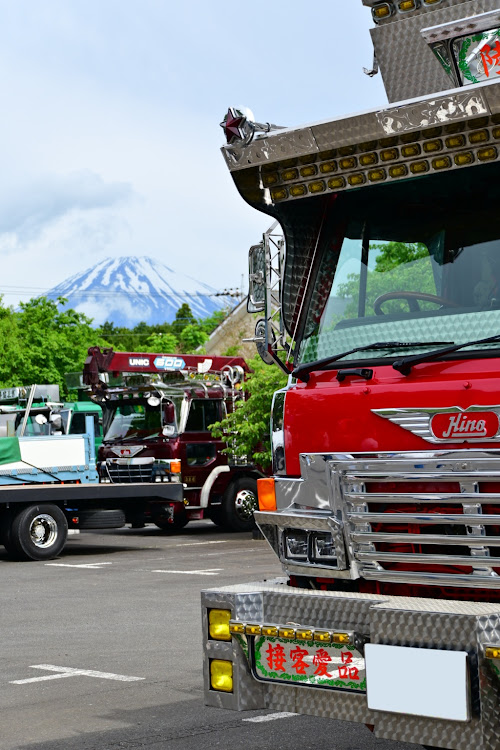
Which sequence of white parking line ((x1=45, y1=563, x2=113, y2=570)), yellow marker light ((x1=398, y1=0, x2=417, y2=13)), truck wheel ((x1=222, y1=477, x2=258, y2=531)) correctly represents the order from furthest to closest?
truck wheel ((x1=222, y1=477, x2=258, y2=531)) → white parking line ((x1=45, y1=563, x2=113, y2=570)) → yellow marker light ((x1=398, y1=0, x2=417, y2=13))

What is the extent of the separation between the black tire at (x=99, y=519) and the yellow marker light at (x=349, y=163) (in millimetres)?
12536

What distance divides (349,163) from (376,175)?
0.47ft

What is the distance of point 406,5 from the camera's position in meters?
5.73

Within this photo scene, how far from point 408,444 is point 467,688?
41.2 inches

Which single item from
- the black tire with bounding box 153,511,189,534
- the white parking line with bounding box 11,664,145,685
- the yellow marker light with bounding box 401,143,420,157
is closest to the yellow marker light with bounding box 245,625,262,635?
the yellow marker light with bounding box 401,143,420,157

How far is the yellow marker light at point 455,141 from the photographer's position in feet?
16.1

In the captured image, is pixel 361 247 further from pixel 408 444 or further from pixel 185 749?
pixel 185 749

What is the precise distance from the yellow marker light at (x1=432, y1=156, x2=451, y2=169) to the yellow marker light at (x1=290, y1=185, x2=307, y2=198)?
727 mm

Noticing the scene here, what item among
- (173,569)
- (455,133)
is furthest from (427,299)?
(173,569)

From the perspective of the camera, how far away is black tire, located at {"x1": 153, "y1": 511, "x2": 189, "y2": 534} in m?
20.1

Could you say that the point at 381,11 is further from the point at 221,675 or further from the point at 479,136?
the point at 221,675

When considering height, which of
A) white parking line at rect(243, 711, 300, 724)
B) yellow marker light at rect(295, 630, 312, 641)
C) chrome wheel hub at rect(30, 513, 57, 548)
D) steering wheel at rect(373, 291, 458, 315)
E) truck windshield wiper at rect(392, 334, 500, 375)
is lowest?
white parking line at rect(243, 711, 300, 724)

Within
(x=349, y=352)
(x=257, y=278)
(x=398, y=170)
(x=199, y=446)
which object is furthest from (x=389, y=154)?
(x=199, y=446)

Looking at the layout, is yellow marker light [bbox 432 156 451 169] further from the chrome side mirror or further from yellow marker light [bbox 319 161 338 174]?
the chrome side mirror
